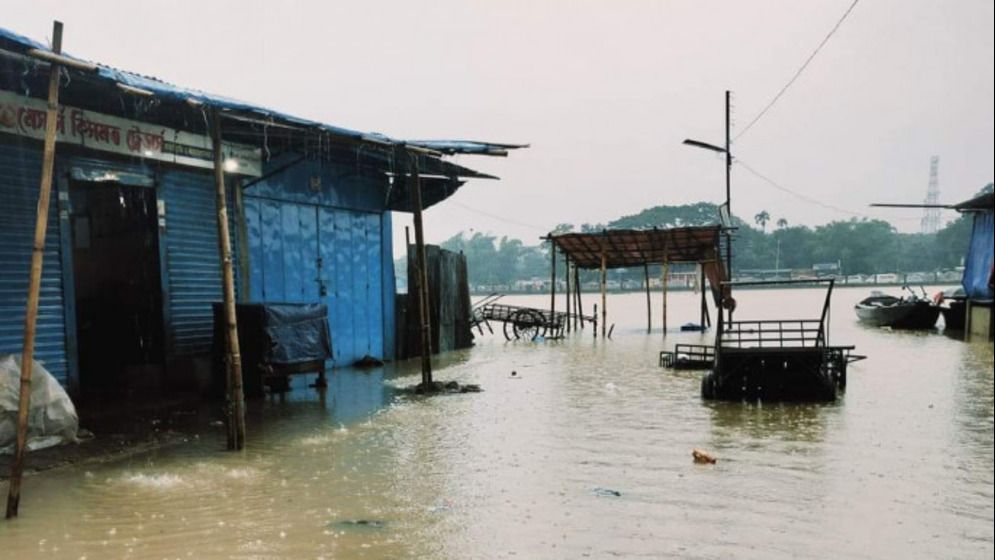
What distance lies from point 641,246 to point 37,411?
22.1 m

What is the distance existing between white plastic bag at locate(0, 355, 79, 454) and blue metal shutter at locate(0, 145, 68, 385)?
4.17 feet

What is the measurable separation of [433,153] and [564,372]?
6250mm

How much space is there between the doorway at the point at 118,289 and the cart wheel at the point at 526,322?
661 inches

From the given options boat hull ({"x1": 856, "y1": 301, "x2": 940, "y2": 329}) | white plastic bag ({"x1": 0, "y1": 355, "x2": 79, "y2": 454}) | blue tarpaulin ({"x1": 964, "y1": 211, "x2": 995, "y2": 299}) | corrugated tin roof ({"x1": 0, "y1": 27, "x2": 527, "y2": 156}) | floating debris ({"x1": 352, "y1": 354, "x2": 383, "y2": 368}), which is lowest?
boat hull ({"x1": 856, "y1": 301, "x2": 940, "y2": 329})

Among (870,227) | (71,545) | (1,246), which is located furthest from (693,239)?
(870,227)

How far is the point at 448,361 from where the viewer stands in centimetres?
1775

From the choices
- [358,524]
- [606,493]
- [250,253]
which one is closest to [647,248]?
[250,253]

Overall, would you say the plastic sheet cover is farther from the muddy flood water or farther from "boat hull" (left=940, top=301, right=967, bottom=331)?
"boat hull" (left=940, top=301, right=967, bottom=331)

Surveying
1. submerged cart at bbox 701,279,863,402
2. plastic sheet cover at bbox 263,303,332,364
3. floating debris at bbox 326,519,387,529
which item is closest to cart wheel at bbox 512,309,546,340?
submerged cart at bbox 701,279,863,402

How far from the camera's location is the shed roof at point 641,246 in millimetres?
24047

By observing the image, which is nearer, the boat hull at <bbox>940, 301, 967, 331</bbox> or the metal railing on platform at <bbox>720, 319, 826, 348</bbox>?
the metal railing on platform at <bbox>720, 319, 826, 348</bbox>

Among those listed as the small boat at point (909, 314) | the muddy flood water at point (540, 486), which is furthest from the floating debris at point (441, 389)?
the small boat at point (909, 314)

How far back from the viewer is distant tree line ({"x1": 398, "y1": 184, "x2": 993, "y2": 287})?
2672 cm

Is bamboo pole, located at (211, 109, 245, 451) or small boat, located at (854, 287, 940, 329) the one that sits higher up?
bamboo pole, located at (211, 109, 245, 451)
